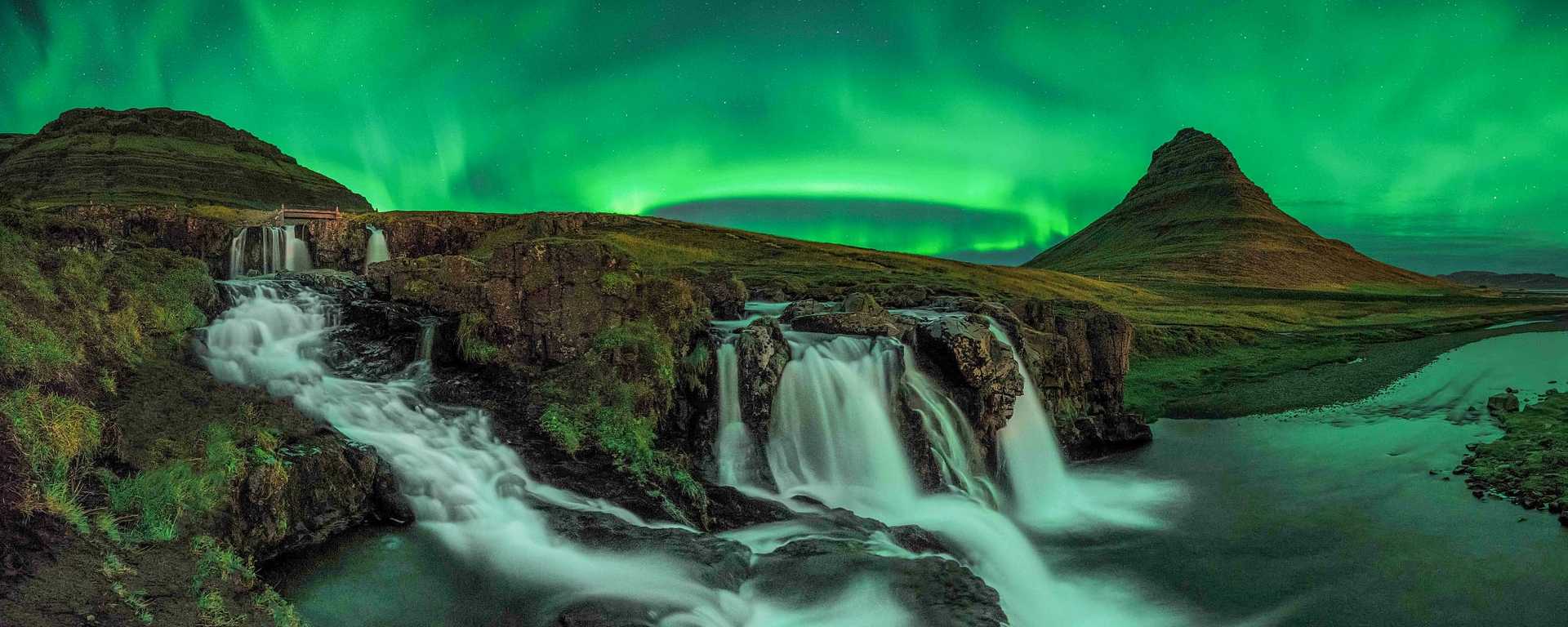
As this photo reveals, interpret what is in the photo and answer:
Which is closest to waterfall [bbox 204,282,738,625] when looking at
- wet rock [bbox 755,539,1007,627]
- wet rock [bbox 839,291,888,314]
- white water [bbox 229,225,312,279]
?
wet rock [bbox 755,539,1007,627]

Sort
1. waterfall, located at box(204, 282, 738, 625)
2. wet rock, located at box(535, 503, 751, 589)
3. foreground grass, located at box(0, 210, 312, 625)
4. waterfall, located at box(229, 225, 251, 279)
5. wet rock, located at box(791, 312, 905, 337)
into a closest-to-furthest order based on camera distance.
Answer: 1. foreground grass, located at box(0, 210, 312, 625)
2. waterfall, located at box(204, 282, 738, 625)
3. wet rock, located at box(535, 503, 751, 589)
4. wet rock, located at box(791, 312, 905, 337)
5. waterfall, located at box(229, 225, 251, 279)

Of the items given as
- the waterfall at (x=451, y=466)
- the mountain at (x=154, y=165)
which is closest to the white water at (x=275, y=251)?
the waterfall at (x=451, y=466)

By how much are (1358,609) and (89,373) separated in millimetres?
21264

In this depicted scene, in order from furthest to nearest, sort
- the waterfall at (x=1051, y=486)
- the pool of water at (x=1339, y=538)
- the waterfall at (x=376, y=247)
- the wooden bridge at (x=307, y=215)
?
the wooden bridge at (x=307, y=215), the waterfall at (x=376, y=247), the waterfall at (x=1051, y=486), the pool of water at (x=1339, y=538)

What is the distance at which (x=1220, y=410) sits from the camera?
30.1 m

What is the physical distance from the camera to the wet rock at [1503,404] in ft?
84.8

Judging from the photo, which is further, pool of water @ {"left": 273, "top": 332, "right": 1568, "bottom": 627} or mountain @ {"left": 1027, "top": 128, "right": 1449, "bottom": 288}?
mountain @ {"left": 1027, "top": 128, "right": 1449, "bottom": 288}

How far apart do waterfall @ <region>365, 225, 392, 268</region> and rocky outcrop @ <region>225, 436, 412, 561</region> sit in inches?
2147

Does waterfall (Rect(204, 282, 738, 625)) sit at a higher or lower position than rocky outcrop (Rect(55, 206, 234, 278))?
lower

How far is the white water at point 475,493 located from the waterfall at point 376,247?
4593 centimetres

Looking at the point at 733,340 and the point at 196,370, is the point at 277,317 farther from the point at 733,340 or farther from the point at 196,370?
the point at 733,340

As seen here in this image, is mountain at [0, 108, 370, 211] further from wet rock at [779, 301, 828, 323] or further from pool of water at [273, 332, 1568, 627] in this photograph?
pool of water at [273, 332, 1568, 627]

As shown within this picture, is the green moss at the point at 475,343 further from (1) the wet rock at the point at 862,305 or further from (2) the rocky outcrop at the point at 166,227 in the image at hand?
(2) the rocky outcrop at the point at 166,227

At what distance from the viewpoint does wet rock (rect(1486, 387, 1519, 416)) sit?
25845mm
